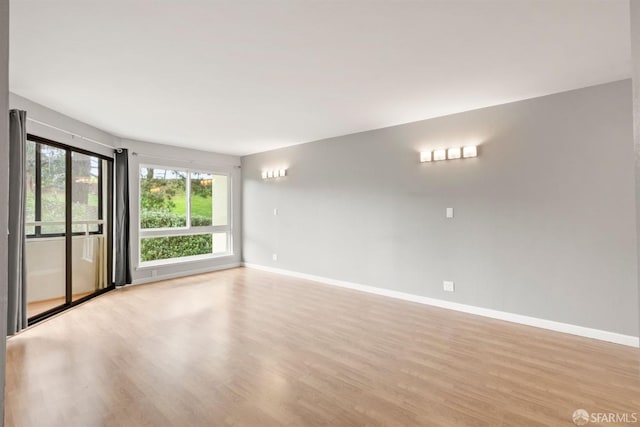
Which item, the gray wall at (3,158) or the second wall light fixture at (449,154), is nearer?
the gray wall at (3,158)

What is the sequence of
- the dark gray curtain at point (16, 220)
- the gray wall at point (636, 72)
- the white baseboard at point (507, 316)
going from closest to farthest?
1. the gray wall at point (636, 72)
2. the white baseboard at point (507, 316)
3. the dark gray curtain at point (16, 220)

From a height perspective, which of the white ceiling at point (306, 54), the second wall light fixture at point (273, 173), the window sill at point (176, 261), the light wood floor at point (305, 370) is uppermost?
the white ceiling at point (306, 54)

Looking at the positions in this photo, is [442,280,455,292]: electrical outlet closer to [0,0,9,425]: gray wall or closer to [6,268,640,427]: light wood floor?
[6,268,640,427]: light wood floor

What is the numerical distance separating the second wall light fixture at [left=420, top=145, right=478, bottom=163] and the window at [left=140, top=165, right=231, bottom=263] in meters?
4.55

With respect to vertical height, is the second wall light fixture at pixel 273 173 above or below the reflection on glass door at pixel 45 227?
above

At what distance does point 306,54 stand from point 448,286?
3.37 m

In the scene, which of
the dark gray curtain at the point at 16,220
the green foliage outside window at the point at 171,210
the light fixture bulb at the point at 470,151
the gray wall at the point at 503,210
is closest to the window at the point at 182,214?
the green foliage outside window at the point at 171,210

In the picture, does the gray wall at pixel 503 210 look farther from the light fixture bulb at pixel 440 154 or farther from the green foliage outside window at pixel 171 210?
the green foliage outside window at pixel 171 210

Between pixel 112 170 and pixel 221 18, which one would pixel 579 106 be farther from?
pixel 112 170

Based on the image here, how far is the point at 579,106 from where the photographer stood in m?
3.12

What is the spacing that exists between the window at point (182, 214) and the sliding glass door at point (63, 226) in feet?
2.56

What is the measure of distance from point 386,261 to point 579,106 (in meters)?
2.96

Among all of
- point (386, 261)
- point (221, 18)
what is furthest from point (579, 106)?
point (221, 18)

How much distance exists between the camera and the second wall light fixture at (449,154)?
376cm
